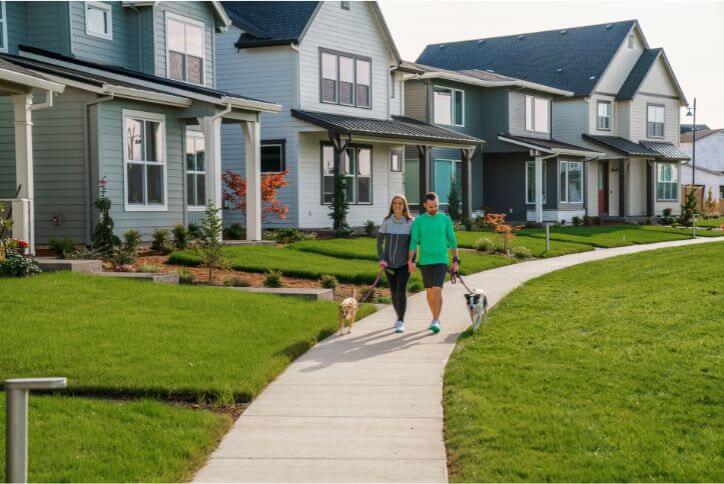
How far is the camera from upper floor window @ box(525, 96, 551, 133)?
4028 cm

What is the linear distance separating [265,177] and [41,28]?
813 centimetres

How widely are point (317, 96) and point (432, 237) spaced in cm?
1736

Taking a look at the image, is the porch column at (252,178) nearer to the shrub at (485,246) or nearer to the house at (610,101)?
the shrub at (485,246)

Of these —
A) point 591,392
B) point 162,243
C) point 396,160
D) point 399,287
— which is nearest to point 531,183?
point 396,160

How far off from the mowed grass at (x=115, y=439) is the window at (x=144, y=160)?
12731 millimetres

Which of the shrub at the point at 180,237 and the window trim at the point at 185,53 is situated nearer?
the shrub at the point at 180,237

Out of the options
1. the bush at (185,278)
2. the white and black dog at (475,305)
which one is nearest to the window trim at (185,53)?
the bush at (185,278)

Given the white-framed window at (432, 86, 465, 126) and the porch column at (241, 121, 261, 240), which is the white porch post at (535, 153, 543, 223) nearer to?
the white-framed window at (432, 86, 465, 126)

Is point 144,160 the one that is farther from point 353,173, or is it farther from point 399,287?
point 353,173

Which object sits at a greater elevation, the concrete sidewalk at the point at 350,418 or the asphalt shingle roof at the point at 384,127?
the asphalt shingle roof at the point at 384,127

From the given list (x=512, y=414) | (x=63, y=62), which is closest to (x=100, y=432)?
(x=512, y=414)

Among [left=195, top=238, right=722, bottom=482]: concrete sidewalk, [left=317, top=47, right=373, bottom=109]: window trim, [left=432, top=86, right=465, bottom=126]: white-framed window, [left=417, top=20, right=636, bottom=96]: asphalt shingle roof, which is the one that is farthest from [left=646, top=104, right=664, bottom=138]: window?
[left=195, top=238, right=722, bottom=482]: concrete sidewalk

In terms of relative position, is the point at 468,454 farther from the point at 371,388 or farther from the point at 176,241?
the point at 176,241

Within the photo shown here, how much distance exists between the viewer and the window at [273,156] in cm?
2806
